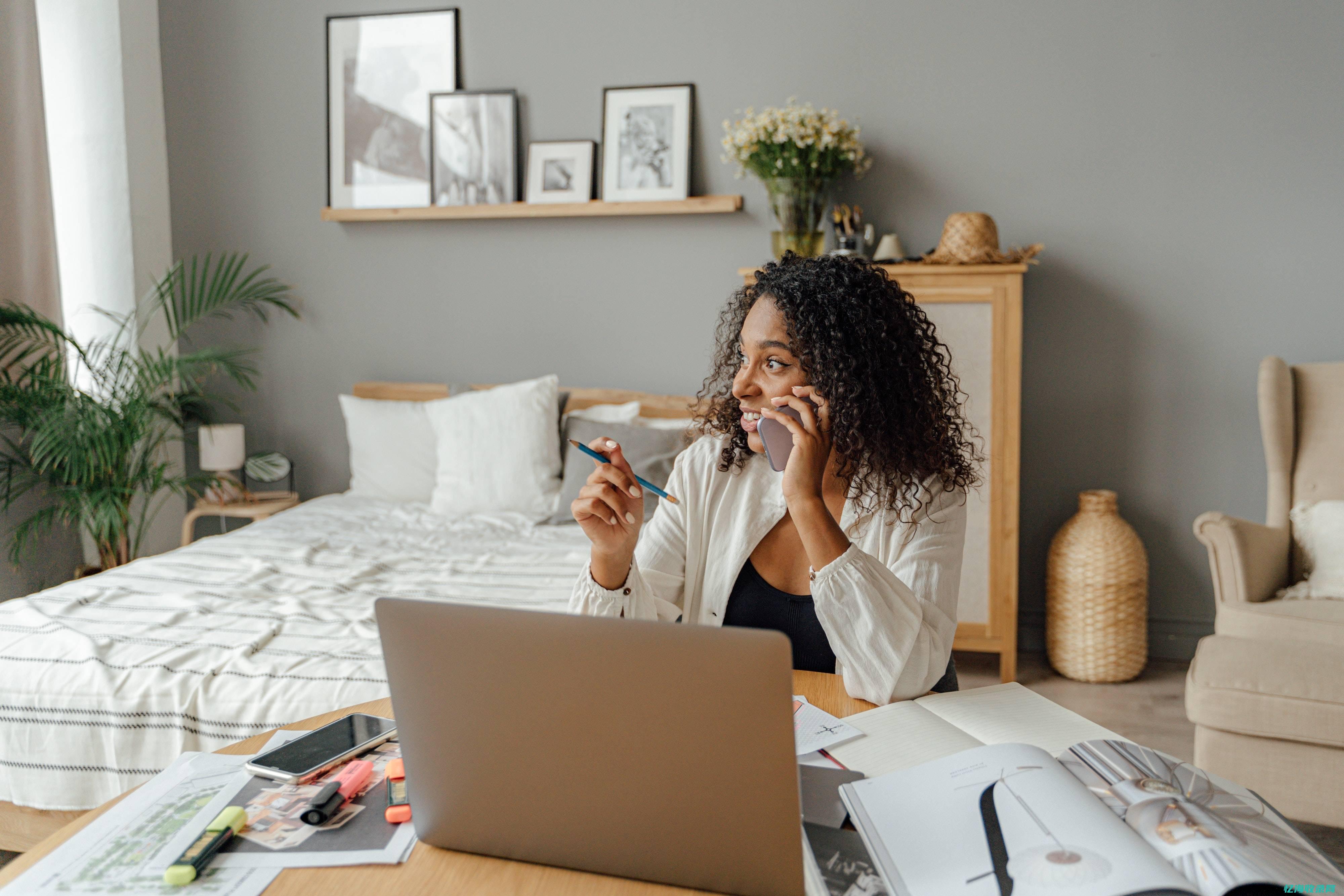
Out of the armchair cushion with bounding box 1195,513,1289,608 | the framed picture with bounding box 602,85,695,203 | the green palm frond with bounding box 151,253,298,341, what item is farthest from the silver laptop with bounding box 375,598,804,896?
the green palm frond with bounding box 151,253,298,341

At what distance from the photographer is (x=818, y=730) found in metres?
0.98

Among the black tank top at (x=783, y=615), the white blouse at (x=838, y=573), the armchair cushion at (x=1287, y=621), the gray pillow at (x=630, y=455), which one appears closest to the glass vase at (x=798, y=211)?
the gray pillow at (x=630, y=455)

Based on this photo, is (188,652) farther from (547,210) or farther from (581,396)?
(547,210)

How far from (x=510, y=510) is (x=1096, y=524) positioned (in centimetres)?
191

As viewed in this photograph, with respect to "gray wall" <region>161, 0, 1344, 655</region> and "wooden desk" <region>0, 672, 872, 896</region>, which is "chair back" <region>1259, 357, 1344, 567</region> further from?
"wooden desk" <region>0, 672, 872, 896</region>

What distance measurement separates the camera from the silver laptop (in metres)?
0.61

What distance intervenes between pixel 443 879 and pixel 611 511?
52cm

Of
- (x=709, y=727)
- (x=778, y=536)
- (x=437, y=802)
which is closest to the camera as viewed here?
(x=709, y=727)

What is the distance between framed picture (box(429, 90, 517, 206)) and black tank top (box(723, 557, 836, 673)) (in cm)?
244

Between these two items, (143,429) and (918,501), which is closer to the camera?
(918,501)

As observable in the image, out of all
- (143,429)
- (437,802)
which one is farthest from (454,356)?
(437,802)

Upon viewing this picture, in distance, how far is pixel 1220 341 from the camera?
3018 mm

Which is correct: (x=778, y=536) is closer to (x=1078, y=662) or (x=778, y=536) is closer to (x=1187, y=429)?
(x=1078, y=662)

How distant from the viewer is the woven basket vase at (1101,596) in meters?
2.89
